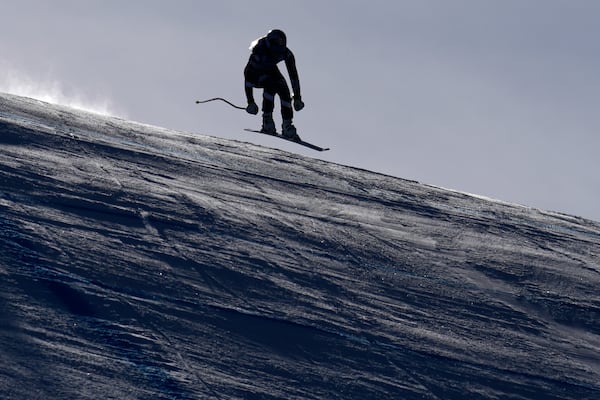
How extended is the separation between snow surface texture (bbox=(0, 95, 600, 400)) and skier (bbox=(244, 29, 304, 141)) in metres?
2.16

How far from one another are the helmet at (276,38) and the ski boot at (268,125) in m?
1.23

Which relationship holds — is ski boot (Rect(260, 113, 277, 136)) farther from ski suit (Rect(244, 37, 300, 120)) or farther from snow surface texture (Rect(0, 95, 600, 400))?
snow surface texture (Rect(0, 95, 600, 400))

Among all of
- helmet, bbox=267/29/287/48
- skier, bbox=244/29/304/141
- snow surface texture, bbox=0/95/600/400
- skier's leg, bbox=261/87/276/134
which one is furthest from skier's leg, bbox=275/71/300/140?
snow surface texture, bbox=0/95/600/400

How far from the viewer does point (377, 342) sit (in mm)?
7477

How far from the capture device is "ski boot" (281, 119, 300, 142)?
1441 centimetres

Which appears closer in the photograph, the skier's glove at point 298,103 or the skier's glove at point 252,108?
the skier's glove at point 298,103

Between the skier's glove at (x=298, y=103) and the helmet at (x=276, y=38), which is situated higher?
the helmet at (x=276, y=38)

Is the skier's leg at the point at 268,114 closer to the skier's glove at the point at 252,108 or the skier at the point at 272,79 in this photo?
the skier at the point at 272,79

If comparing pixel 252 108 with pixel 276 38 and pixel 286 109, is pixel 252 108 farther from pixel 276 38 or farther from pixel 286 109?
pixel 276 38

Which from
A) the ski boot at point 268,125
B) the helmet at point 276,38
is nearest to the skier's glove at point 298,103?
the ski boot at point 268,125

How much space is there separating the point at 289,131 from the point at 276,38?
1464 millimetres

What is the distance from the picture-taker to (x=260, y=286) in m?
8.09

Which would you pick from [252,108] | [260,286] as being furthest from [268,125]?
[260,286]

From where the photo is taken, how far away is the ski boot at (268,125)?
1450cm
